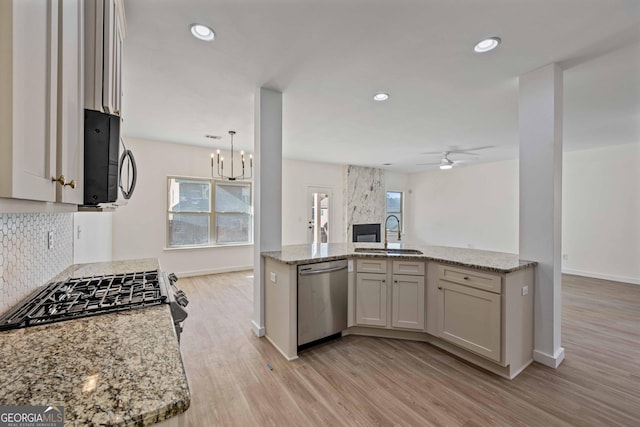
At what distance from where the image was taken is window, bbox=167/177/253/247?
5.38 metres

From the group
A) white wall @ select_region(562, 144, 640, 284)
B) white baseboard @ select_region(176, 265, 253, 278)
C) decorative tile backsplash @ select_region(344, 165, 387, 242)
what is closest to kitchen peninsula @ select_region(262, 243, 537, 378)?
white baseboard @ select_region(176, 265, 253, 278)

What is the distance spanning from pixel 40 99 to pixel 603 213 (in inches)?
312

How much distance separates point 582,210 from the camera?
5.62 meters

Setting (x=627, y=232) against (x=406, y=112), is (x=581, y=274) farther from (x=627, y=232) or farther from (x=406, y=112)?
(x=406, y=112)

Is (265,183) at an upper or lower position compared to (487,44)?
lower

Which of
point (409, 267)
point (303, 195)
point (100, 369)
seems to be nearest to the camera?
point (100, 369)

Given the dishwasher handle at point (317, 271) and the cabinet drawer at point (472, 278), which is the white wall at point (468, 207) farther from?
the dishwasher handle at point (317, 271)

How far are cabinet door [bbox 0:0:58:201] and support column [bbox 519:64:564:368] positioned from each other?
323cm

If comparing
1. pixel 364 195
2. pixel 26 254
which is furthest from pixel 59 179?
pixel 364 195

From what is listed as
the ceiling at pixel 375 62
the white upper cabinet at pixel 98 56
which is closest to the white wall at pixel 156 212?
the ceiling at pixel 375 62

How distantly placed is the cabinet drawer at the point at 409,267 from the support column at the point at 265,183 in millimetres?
1309

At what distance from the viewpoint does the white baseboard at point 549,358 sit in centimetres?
236

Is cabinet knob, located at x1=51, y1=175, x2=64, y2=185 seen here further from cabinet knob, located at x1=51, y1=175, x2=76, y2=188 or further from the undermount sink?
the undermount sink

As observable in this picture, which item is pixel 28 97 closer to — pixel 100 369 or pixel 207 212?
pixel 100 369
